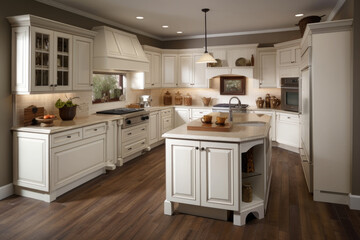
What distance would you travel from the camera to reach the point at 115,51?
4898mm

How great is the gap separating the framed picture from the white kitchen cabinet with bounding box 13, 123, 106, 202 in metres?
4.08

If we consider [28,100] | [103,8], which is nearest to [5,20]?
[28,100]

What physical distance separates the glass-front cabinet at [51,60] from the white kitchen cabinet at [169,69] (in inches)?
129

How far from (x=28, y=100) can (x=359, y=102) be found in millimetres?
4132

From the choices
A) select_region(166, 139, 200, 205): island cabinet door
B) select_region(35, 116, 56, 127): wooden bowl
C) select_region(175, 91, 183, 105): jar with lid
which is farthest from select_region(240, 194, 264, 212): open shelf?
select_region(175, 91, 183, 105): jar with lid

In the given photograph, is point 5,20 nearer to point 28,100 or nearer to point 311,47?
point 28,100

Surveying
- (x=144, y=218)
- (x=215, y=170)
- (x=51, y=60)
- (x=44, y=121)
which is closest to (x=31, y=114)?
(x=44, y=121)

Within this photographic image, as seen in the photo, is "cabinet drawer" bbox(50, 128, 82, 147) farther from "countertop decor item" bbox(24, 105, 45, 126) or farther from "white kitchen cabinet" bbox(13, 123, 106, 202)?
"countertop decor item" bbox(24, 105, 45, 126)

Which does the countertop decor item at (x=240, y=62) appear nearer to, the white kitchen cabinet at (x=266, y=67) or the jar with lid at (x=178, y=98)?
the white kitchen cabinet at (x=266, y=67)

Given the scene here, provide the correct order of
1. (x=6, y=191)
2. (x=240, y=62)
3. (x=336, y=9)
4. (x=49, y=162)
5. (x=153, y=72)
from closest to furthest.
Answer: (x=49, y=162), (x=6, y=191), (x=336, y=9), (x=240, y=62), (x=153, y=72)

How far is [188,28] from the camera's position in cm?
626

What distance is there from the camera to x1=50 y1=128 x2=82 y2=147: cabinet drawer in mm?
3418

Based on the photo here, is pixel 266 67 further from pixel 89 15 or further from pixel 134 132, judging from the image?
pixel 89 15

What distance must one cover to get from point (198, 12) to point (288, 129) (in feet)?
9.91
